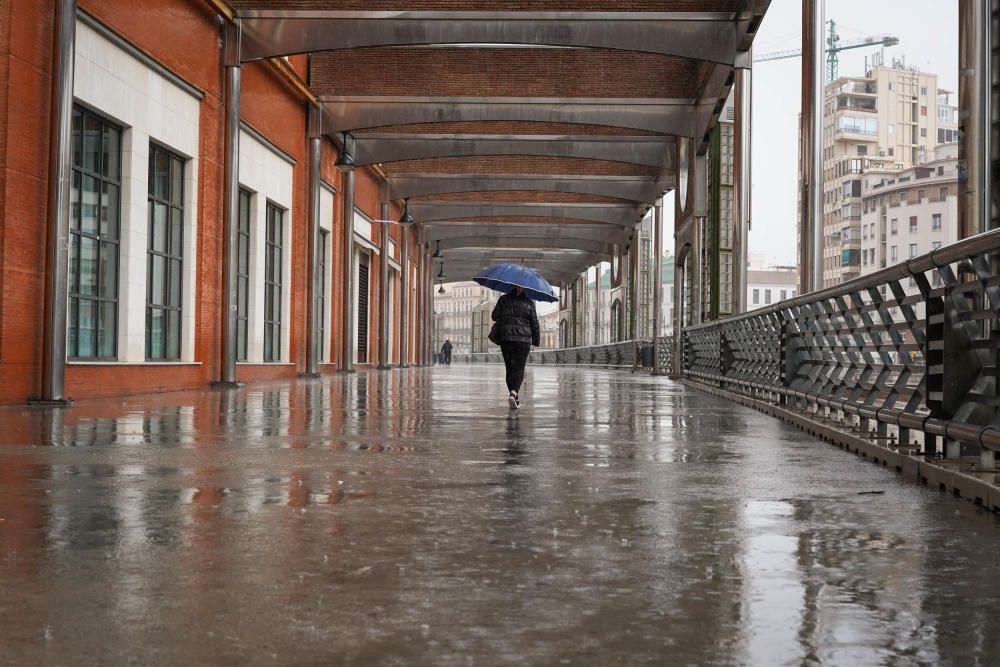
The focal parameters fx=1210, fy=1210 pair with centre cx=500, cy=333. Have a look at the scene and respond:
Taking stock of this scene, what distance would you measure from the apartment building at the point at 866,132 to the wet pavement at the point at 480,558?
30.4 meters

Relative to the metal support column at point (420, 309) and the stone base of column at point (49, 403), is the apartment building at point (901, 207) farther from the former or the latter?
the stone base of column at point (49, 403)

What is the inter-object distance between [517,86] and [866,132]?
21603 millimetres

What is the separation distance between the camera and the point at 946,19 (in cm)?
1028

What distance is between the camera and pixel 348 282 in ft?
95.1

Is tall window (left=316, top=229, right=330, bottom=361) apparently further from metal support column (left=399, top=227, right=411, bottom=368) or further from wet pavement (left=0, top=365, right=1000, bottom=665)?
wet pavement (left=0, top=365, right=1000, bottom=665)

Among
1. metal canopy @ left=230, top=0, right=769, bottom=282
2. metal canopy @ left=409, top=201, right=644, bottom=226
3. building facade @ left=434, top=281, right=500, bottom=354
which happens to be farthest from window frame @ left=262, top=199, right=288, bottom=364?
building facade @ left=434, top=281, right=500, bottom=354

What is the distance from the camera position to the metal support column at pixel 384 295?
36.0 meters

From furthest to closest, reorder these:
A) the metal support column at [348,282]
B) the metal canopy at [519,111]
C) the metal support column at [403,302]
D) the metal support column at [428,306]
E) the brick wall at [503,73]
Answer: the metal support column at [428,306] < the metal support column at [403,302] < the metal support column at [348,282] < the metal canopy at [519,111] < the brick wall at [503,73]

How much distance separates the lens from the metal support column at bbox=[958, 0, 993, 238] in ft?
32.1

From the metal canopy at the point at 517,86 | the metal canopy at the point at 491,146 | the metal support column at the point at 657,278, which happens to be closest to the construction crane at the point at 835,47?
the metal support column at the point at 657,278

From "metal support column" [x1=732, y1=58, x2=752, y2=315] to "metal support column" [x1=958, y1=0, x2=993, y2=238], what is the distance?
35.4 feet

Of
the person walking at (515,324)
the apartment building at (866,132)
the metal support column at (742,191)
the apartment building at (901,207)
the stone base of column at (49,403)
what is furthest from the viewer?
the apartment building at (866,132)

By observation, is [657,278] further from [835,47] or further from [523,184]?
[835,47]

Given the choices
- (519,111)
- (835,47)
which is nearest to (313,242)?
(519,111)
